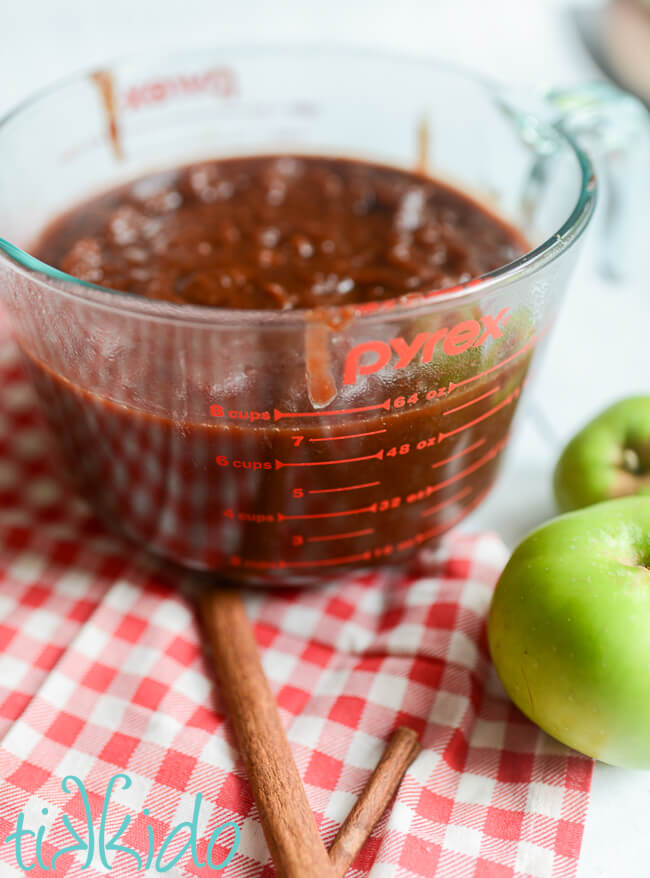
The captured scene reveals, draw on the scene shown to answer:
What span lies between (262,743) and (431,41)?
1.65 m

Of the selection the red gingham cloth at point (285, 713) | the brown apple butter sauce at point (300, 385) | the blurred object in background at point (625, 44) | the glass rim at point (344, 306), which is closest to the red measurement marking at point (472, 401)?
the brown apple butter sauce at point (300, 385)

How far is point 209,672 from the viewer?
0.90 m

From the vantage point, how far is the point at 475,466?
91 centimetres

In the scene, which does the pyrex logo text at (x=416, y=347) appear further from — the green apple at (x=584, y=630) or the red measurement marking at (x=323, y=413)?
the green apple at (x=584, y=630)

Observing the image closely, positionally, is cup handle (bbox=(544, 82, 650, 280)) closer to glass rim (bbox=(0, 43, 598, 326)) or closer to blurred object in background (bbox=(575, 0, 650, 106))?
glass rim (bbox=(0, 43, 598, 326))

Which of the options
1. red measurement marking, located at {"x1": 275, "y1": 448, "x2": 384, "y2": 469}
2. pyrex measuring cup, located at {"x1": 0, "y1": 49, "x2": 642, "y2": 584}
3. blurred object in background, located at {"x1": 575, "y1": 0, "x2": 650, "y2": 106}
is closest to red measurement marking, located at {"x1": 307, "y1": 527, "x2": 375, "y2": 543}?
pyrex measuring cup, located at {"x1": 0, "y1": 49, "x2": 642, "y2": 584}

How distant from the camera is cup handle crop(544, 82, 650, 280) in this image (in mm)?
1094

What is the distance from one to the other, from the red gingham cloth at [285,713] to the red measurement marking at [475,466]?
11 cm

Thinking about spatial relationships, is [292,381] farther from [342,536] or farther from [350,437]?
[342,536]

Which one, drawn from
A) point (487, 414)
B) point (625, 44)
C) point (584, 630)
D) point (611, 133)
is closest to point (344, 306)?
point (487, 414)

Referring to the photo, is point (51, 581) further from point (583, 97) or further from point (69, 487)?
point (583, 97)

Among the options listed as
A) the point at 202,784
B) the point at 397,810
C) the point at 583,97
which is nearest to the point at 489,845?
the point at 397,810

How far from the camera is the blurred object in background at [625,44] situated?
172cm

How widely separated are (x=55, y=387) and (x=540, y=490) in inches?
23.3
